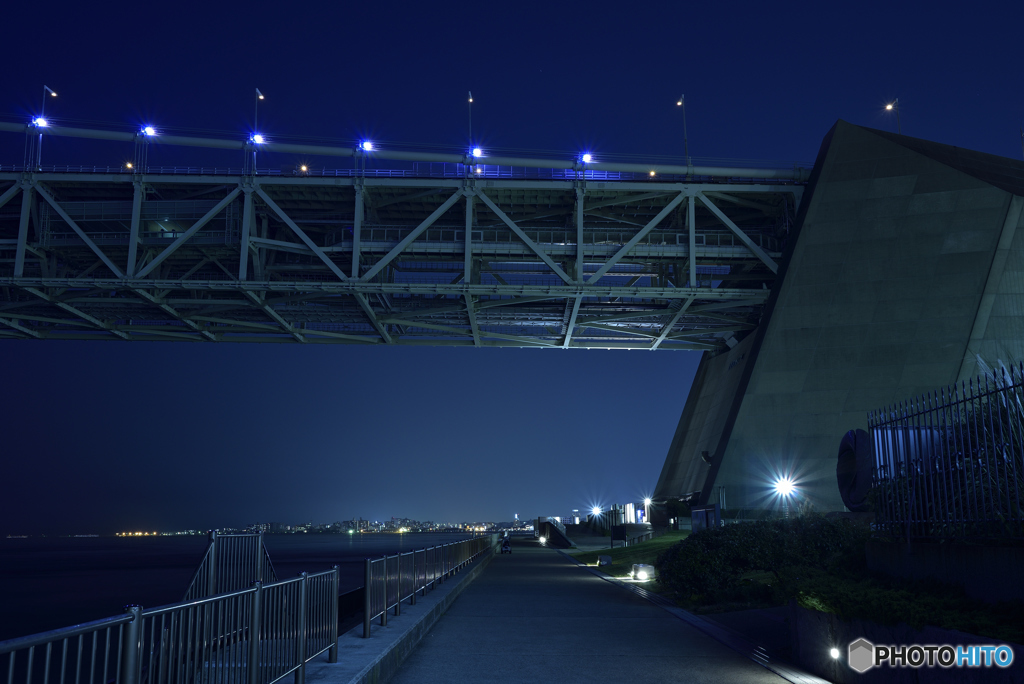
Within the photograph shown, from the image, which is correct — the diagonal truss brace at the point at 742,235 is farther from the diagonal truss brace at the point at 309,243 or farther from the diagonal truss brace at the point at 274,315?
the diagonal truss brace at the point at 274,315

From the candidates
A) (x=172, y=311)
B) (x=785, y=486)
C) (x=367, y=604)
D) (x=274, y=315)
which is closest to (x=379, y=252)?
(x=274, y=315)

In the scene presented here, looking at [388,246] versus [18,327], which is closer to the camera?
[388,246]

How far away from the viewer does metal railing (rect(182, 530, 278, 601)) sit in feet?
38.2

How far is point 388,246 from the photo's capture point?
4825cm

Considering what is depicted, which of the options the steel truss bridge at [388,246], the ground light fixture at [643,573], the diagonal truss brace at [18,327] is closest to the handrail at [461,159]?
the steel truss bridge at [388,246]

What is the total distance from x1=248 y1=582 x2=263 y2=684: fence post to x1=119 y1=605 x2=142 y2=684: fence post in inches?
81.3

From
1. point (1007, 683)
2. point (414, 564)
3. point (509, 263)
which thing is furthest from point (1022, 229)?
point (1007, 683)

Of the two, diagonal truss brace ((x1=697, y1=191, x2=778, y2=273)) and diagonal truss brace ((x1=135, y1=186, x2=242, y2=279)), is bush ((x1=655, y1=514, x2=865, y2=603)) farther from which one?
diagonal truss brace ((x1=135, y1=186, x2=242, y2=279))

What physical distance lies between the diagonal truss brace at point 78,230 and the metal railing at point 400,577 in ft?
106

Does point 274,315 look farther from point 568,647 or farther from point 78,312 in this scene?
point 568,647

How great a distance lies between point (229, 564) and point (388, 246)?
37069 millimetres

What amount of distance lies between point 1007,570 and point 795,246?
36.9 m

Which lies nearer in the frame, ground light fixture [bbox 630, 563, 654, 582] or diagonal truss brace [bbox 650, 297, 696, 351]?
ground light fixture [bbox 630, 563, 654, 582]

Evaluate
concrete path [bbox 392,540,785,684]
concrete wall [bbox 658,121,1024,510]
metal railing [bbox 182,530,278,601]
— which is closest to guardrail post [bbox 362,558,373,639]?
concrete path [bbox 392,540,785,684]
